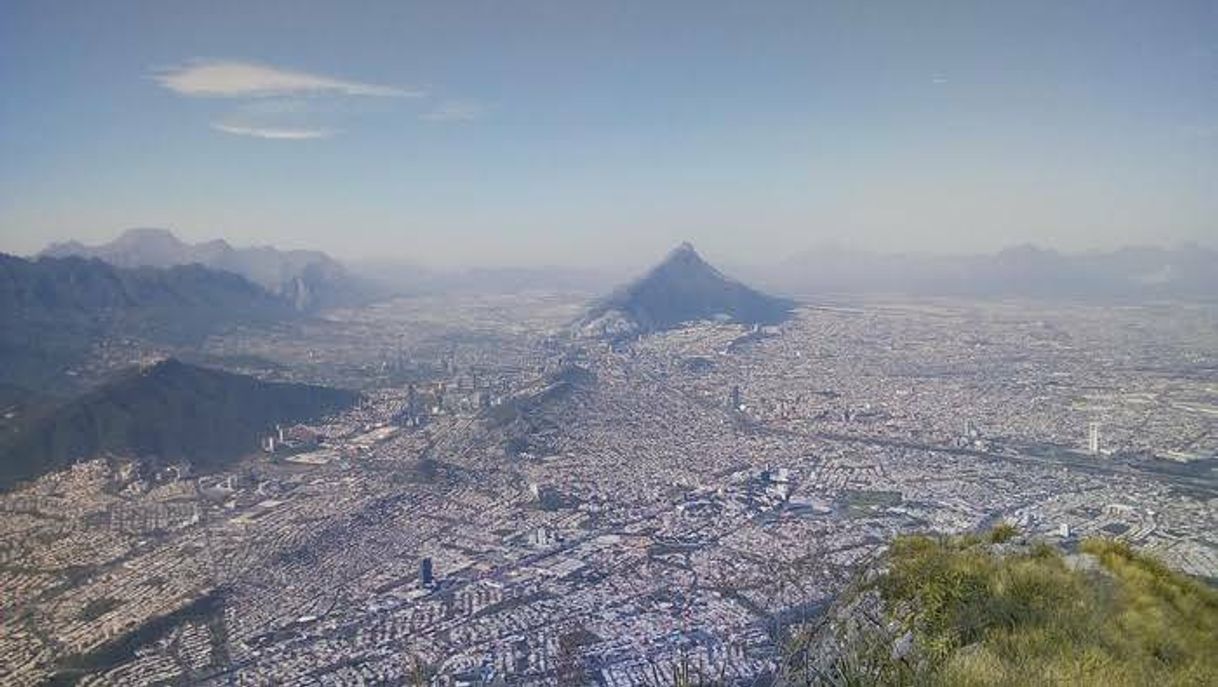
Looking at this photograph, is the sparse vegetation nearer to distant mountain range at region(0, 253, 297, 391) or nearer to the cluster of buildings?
the cluster of buildings

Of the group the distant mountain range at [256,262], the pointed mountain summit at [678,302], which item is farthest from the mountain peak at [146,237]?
the pointed mountain summit at [678,302]

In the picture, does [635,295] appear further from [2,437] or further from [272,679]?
[272,679]

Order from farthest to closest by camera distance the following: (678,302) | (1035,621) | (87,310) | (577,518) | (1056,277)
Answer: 1. (1056,277)
2. (678,302)
3. (87,310)
4. (577,518)
5. (1035,621)

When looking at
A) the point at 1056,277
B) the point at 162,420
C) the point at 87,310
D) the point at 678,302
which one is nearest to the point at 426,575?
the point at 162,420

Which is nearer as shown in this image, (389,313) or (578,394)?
(578,394)

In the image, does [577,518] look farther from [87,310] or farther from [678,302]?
[678,302]

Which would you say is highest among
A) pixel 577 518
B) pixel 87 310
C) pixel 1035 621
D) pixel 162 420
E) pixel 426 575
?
pixel 1035 621

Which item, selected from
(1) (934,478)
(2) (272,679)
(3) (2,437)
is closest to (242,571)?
(2) (272,679)
